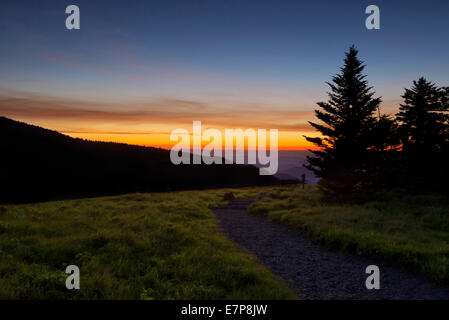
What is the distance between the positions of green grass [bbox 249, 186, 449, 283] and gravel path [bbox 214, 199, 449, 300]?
446 mm

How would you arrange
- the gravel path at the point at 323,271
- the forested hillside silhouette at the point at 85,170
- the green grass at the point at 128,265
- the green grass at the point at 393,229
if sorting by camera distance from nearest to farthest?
the green grass at the point at 128,265, the gravel path at the point at 323,271, the green grass at the point at 393,229, the forested hillside silhouette at the point at 85,170

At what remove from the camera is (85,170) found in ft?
164

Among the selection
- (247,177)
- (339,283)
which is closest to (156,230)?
(339,283)

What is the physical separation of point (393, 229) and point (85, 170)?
51882 mm

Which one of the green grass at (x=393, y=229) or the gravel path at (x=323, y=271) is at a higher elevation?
the green grass at (x=393, y=229)

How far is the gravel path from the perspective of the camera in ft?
20.4

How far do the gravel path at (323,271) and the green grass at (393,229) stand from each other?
0.45 meters

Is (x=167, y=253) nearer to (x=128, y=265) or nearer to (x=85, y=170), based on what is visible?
(x=128, y=265)

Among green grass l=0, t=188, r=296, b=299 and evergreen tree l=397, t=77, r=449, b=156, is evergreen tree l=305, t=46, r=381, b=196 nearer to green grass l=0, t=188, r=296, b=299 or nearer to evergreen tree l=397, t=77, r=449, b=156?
evergreen tree l=397, t=77, r=449, b=156

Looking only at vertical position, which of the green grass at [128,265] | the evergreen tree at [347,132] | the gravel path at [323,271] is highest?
the evergreen tree at [347,132]

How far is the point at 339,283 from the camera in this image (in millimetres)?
6879

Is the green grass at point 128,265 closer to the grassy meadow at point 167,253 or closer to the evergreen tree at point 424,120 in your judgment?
the grassy meadow at point 167,253

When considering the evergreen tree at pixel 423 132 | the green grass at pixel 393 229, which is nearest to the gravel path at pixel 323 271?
the green grass at pixel 393 229

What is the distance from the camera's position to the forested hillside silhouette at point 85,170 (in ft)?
130
